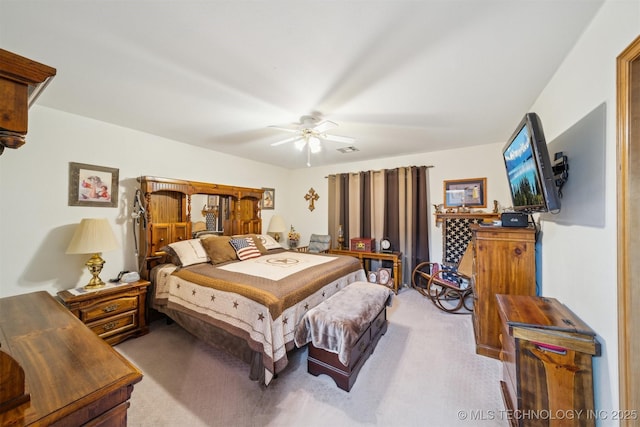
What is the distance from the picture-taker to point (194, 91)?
1957 millimetres

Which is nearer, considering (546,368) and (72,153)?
(546,368)

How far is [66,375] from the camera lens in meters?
0.77

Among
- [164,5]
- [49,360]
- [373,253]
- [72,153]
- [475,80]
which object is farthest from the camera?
[373,253]

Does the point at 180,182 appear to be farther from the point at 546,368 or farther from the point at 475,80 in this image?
the point at 546,368

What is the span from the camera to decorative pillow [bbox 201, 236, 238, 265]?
9.58 ft

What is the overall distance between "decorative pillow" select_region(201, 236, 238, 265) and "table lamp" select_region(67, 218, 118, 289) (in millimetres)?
904

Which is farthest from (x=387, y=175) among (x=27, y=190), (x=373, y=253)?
(x=27, y=190)

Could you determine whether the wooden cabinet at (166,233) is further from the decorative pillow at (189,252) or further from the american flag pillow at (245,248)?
the american flag pillow at (245,248)

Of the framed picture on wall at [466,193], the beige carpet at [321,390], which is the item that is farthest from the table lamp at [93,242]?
the framed picture on wall at [466,193]

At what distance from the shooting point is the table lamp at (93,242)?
2225 millimetres

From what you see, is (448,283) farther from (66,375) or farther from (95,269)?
(95,269)

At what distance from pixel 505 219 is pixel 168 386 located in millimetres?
3176

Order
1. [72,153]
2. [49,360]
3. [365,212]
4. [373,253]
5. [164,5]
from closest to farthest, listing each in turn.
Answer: [49,360]
[164,5]
[72,153]
[373,253]
[365,212]

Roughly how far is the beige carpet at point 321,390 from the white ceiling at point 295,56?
7.85 ft
